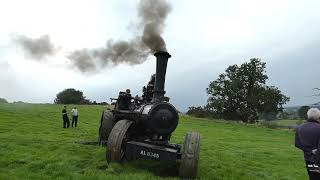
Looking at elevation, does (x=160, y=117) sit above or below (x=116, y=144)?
above

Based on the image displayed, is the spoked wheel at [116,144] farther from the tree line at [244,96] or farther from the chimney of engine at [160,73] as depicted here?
the tree line at [244,96]

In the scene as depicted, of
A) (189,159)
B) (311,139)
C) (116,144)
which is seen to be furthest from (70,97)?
(311,139)

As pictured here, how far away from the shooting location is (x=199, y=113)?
81062mm

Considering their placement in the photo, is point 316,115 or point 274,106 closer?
point 316,115

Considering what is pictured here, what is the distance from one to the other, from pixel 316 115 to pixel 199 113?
7095 cm

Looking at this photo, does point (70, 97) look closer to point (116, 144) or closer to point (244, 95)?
point (244, 95)

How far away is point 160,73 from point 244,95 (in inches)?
2889

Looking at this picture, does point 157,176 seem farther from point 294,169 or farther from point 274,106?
point 274,106

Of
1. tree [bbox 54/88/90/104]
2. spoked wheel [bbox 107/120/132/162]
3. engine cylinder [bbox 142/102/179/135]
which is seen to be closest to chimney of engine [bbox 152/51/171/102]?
engine cylinder [bbox 142/102/179/135]

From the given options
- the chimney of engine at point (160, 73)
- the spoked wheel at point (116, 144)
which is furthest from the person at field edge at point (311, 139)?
the chimney of engine at point (160, 73)

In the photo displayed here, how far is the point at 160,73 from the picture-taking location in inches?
627

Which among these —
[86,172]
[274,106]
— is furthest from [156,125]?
[274,106]

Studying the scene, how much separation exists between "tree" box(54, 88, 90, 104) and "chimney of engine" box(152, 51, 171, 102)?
8548 cm

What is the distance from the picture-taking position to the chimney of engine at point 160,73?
1586 cm
